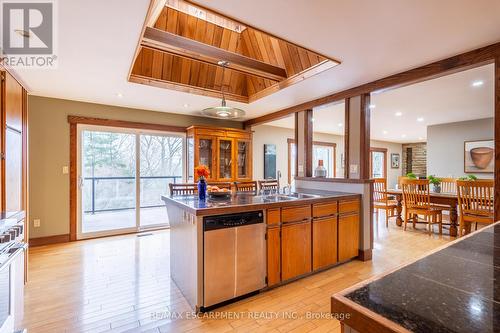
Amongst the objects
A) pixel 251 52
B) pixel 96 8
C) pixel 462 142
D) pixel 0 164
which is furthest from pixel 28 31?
pixel 462 142

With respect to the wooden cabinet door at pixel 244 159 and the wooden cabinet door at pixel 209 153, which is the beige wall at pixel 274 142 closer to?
the wooden cabinet door at pixel 244 159

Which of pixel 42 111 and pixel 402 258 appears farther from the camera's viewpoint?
pixel 42 111

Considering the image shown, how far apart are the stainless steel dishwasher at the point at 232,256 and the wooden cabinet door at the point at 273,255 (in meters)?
0.06

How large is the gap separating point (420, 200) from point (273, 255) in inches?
139

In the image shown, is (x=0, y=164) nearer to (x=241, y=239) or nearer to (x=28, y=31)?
(x=28, y=31)

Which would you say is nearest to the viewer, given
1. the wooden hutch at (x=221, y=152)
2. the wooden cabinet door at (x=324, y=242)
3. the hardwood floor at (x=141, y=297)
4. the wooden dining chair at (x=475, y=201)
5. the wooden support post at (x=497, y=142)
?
A: the hardwood floor at (x=141, y=297)

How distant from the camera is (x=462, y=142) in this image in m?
5.91

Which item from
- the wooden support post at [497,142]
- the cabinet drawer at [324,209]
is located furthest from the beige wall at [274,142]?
the wooden support post at [497,142]

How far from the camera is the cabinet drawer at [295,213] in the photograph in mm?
2424

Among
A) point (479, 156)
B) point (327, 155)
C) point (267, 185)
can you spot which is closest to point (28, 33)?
point (267, 185)

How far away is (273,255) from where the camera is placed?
7.75ft

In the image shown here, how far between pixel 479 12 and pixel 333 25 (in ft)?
3.28

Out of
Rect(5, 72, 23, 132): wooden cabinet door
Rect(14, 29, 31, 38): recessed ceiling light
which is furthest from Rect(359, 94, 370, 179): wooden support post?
Rect(5, 72, 23, 132): wooden cabinet door

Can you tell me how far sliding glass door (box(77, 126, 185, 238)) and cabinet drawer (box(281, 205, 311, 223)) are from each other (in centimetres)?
315
